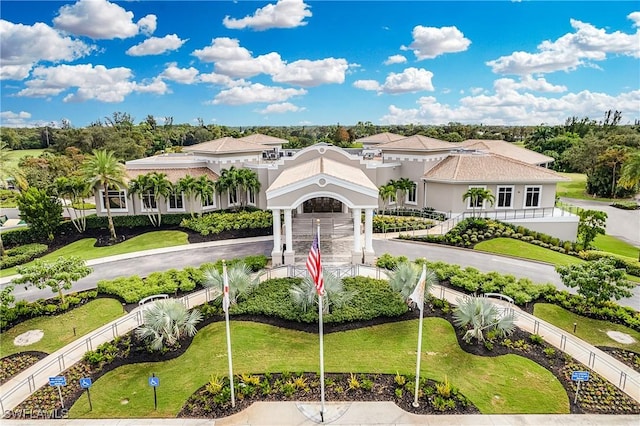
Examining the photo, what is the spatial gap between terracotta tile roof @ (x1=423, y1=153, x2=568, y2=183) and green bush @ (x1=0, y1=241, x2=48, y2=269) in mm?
→ 33571

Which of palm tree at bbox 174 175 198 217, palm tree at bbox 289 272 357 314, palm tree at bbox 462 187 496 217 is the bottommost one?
palm tree at bbox 289 272 357 314

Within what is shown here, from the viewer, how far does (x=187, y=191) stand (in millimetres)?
34750

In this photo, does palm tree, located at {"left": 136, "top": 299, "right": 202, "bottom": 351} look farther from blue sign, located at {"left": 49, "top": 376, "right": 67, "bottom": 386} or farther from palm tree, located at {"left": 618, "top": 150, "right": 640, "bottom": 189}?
palm tree, located at {"left": 618, "top": 150, "right": 640, "bottom": 189}

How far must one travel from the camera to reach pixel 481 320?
1611 cm

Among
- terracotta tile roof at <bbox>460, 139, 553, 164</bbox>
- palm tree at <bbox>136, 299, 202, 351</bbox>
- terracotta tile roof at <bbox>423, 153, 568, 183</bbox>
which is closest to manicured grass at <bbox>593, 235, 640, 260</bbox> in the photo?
terracotta tile roof at <bbox>423, 153, 568, 183</bbox>

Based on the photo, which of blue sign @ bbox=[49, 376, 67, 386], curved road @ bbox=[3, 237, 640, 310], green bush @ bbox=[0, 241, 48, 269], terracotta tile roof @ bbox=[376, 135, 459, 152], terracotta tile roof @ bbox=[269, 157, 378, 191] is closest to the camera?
blue sign @ bbox=[49, 376, 67, 386]

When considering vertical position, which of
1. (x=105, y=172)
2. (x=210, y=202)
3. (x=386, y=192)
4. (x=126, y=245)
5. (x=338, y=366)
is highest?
(x=105, y=172)

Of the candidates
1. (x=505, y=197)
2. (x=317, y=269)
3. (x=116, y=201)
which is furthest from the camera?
(x=116, y=201)

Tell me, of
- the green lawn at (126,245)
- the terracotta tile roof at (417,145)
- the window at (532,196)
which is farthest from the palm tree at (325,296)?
the window at (532,196)

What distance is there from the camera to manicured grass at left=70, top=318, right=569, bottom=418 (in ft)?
43.1

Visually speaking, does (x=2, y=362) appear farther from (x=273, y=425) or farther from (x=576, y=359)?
(x=576, y=359)

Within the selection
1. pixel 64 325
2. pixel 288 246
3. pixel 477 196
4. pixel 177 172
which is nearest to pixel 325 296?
pixel 288 246

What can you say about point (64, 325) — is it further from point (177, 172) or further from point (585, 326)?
point (585, 326)

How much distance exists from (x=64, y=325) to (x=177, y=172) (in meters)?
21.5
